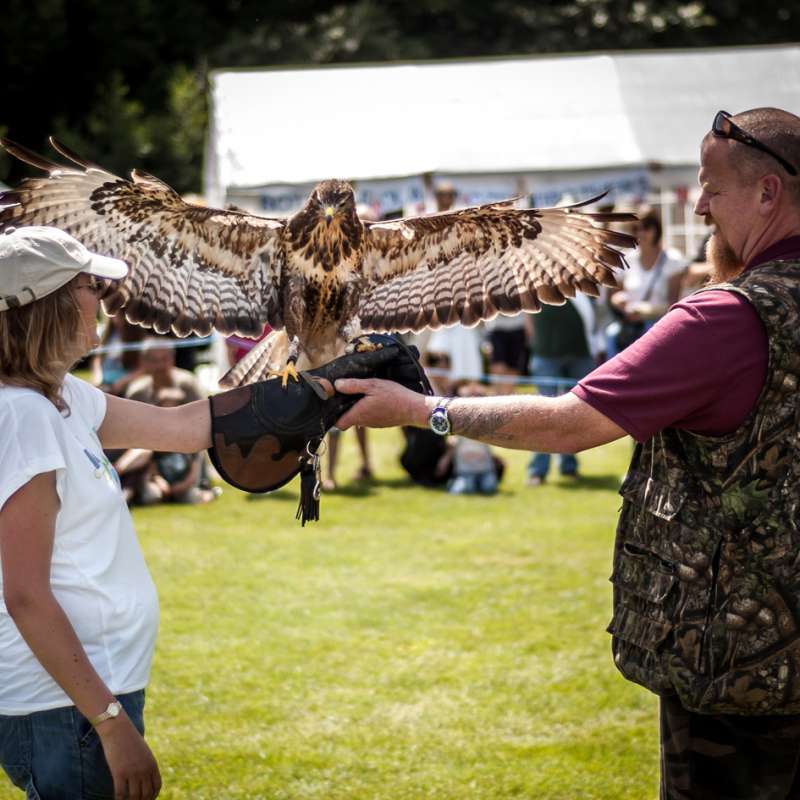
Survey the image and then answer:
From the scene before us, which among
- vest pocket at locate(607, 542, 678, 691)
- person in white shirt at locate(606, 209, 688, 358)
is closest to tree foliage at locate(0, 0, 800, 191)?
person in white shirt at locate(606, 209, 688, 358)

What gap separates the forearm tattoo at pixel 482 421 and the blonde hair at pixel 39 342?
0.88m

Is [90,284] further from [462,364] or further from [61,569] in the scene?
[462,364]

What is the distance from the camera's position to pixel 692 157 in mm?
11961

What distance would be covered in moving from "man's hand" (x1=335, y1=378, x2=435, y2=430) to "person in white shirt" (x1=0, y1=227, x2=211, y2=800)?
65 cm

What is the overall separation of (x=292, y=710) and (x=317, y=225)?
209 cm

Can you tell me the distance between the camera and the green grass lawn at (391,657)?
447cm

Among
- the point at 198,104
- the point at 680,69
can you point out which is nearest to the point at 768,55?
the point at 680,69

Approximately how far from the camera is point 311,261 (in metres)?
4.37

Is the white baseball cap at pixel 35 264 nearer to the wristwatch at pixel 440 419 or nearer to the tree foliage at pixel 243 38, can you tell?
the wristwatch at pixel 440 419

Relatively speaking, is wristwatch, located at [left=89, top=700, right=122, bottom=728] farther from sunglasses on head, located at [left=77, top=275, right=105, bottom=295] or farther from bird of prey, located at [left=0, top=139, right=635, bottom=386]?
bird of prey, located at [left=0, top=139, right=635, bottom=386]

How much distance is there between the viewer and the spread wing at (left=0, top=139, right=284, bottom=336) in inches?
157

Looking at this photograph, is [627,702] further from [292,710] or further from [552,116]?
[552,116]

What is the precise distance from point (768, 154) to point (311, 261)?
2.09m

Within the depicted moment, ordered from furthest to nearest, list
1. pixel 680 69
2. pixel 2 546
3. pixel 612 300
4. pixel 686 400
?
1. pixel 680 69
2. pixel 612 300
3. pixel 686 400
4. pixel 2 546
